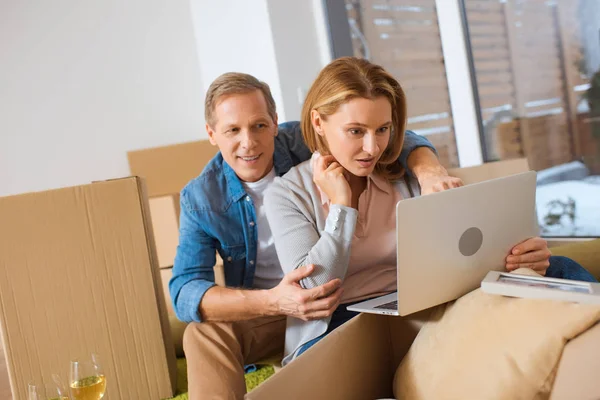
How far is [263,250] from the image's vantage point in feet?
5.77

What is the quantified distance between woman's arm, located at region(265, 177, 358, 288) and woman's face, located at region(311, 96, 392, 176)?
116 mm

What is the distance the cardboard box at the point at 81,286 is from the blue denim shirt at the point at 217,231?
163mm

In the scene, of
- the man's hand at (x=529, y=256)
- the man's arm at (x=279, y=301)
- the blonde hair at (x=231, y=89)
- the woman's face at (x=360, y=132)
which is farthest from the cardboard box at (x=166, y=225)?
the man's hand at (x=529, y=256)

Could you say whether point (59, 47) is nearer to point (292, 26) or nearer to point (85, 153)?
point (85, 153)

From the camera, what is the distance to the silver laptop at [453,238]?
1.11 meters

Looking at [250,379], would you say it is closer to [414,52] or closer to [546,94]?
[546,94]

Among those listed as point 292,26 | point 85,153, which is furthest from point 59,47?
point 292,26

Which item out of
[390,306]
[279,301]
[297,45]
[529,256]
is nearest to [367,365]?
[390,306]

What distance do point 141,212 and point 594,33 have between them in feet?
5.80

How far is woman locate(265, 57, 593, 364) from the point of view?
141cm

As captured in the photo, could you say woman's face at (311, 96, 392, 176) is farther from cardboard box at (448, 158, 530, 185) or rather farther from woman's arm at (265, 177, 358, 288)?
cardboard box at (448, 158, 530, 185)

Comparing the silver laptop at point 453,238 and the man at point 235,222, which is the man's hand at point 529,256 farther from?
the man at point 235,222

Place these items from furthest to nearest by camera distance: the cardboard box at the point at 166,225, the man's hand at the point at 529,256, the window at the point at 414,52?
the window at the point at 414,52, the cardboard box at the point at 166,225, the man's hand at the point at 529,256

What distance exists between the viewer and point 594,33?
8.05ft
